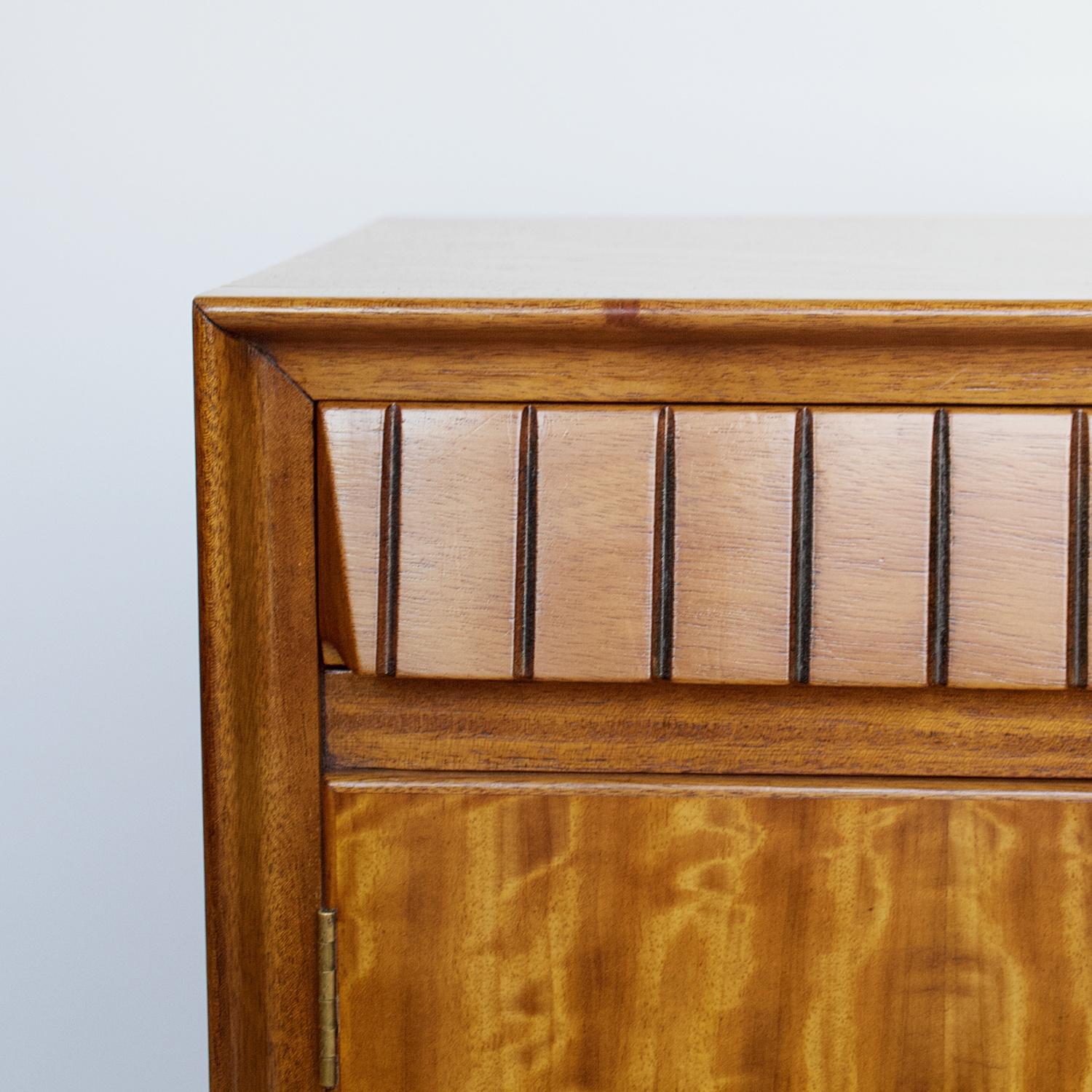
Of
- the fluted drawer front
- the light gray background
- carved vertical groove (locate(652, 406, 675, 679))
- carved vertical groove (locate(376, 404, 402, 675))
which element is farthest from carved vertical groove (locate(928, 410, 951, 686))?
the light gray background

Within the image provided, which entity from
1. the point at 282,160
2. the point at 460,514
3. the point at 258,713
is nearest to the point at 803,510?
the point at 460,514

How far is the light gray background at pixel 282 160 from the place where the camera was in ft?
3.46

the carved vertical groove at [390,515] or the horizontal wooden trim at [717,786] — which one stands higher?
the carved vertical groove at [390,515]

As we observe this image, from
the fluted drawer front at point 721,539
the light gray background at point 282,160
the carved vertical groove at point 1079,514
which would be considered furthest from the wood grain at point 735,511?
the light gray background at point 282,160

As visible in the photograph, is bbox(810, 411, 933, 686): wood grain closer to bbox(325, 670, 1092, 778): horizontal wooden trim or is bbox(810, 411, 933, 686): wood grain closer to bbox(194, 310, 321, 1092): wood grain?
bbox(325, 670, 1092, 778): horizontal wooden trim

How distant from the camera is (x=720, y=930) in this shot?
0.50 meters

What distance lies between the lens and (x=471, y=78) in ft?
3.52

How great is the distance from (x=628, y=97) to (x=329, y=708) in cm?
76

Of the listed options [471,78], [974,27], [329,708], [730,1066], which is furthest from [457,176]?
[730,1066]

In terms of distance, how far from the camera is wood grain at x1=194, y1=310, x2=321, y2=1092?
48 cm

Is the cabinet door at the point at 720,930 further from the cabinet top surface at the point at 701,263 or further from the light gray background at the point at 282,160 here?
the light gray background at the point at 282,160

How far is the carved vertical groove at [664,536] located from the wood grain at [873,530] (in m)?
0.06

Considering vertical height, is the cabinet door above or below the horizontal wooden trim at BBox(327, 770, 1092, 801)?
below

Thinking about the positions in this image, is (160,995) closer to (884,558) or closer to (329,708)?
(329,708)
